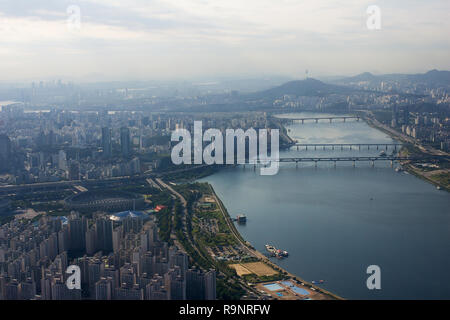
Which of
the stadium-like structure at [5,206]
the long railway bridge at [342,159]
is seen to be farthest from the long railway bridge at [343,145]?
the stadium-like structure at [5,206]

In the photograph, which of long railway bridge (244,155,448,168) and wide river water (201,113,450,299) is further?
long railway bridge (244,155,448,168)

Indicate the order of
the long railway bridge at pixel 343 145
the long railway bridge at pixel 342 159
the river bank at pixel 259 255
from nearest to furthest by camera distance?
1. the river bank at pixel 259 255
2. the long railway bridge at pixel 342 159
3. the long railway bridge at pixel 343 145

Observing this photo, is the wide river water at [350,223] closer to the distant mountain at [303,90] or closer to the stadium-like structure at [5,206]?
the stadium-like structure at [5,206]

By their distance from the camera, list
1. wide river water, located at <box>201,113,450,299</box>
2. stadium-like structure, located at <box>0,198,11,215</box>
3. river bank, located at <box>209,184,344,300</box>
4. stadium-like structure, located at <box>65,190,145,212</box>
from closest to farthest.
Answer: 1. river bank, located at <box>209,184,344,300</box>
2. wide river water, located at <box>201,113,450,299</box>
3. stadium-like structure, located at <box>0,198,11,215</box>
4. stadium-like structure, located at <box>65,190,145,212</box>

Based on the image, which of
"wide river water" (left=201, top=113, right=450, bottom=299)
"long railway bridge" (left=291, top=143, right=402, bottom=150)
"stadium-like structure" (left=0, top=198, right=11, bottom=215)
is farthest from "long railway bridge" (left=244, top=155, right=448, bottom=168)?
"stadium-like structure" (left=0, top=198, right=11, bottom=215)

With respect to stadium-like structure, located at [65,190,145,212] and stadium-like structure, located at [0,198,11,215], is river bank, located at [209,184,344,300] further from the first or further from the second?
stadium-like structure, located at [0,198,11,215]

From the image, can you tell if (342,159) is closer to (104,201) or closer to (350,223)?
(350,223)
